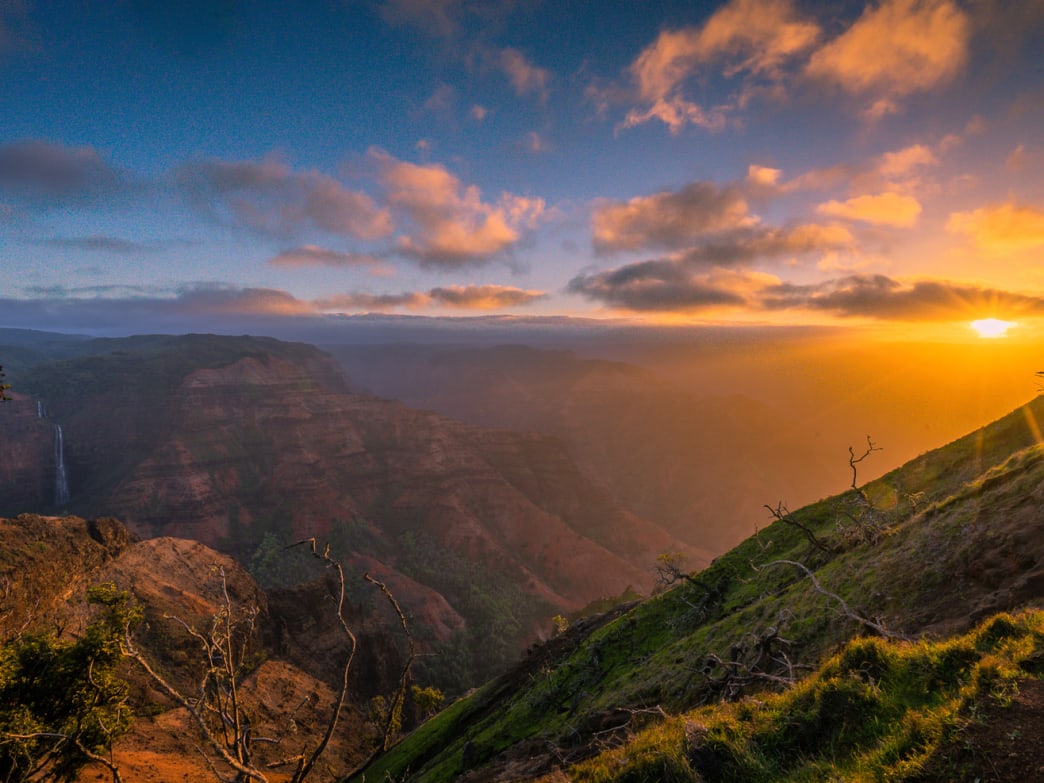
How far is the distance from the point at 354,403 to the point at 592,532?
304 feet

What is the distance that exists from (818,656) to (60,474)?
562 ft

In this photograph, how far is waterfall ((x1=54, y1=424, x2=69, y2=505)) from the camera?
371ft

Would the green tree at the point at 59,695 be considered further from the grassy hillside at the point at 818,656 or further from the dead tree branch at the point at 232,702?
the grassy hillside at the point at 818,656

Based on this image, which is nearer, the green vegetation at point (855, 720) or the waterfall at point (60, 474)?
the green vegetation at point (855, 720)

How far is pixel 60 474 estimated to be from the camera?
4626 inches

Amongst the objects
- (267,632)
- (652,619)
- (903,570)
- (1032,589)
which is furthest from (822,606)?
(267,632)

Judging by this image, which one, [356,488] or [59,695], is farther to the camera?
[356,488]

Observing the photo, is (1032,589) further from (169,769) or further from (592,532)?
(592,532)

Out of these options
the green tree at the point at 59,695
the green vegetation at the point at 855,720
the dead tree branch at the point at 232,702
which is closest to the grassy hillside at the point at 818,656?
the green vegetation at the point at 855,720

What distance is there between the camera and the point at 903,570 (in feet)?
39.1

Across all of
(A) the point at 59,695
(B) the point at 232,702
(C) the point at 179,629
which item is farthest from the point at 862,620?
(C) the point at 179,629

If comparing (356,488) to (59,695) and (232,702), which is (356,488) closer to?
(59,695)

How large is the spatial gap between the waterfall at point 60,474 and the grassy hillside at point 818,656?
140779 millimetres

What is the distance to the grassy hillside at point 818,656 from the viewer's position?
605 cm
